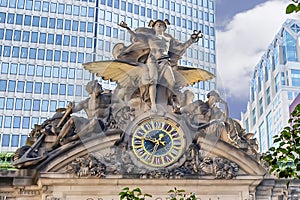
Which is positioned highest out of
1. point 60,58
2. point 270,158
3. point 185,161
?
point 60,58

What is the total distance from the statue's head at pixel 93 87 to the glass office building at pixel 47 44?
44683 millimetres

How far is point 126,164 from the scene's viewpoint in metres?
23.9

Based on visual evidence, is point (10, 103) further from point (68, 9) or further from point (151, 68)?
point (151, 68)

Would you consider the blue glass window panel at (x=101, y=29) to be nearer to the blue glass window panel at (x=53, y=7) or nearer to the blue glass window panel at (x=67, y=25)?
the blue glass window panel at (x=67, y=25)

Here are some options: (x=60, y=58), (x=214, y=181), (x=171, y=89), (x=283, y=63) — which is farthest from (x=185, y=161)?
(x=283, y=63)

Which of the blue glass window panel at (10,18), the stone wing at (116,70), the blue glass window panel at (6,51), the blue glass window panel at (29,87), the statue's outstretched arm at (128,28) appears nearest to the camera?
the stone wing at (116,70)

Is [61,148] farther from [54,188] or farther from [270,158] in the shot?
[270,158]

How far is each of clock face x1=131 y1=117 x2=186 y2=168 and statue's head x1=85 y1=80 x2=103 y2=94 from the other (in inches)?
87.2

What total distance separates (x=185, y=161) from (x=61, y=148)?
16.4 feet

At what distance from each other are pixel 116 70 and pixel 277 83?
271 ft

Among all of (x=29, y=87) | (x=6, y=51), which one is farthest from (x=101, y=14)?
(x=29, y=87)

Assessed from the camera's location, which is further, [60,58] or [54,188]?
[60,58]

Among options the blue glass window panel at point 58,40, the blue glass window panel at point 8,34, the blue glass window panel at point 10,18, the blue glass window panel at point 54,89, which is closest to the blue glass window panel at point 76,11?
the blue glass window panel at point 58,40

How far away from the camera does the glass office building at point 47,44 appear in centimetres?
7150
